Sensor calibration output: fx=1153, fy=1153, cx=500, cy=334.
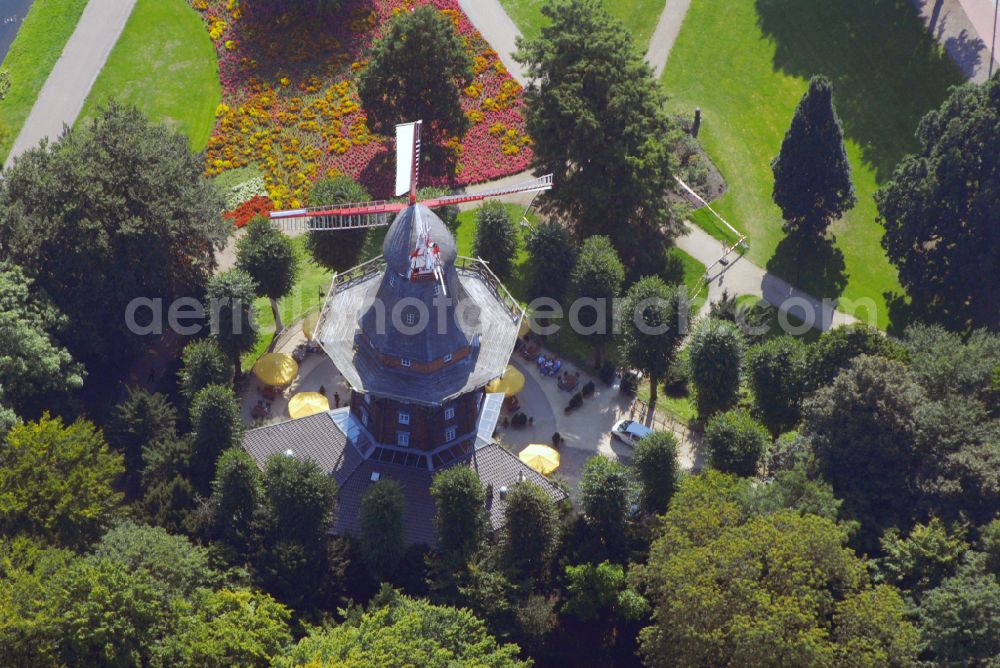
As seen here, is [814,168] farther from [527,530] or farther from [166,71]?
[166,71]

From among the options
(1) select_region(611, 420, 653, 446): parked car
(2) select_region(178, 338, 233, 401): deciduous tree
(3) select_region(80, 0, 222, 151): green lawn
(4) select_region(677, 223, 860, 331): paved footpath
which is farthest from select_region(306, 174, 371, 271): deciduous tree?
(4) select_region(677, 223, 860, 331): paved footpath

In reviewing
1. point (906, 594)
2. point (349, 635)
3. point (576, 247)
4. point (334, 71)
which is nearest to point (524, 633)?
point (349, 635)

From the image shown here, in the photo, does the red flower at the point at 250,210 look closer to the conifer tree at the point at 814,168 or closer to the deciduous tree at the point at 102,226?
the deciduous tree at the point at 102,226

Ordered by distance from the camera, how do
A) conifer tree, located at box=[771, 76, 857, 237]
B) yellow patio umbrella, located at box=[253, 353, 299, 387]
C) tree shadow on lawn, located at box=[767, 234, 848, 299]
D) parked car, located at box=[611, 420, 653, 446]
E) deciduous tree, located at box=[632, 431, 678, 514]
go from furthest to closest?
tree shadow on lawn, located at box=[767, 234, 848, 299], conifer tree, located at box=[771, 76, 857, 237], yellow patio umbrella, located at box=[253, 353, 299, 387], parked car, located at box=[611, 420, 653, 446], deciduous tree, located at box=[632, 431, 678, 514]

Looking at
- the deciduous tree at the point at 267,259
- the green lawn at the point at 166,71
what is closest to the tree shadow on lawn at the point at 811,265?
the deciduous tree at the point at 267,259

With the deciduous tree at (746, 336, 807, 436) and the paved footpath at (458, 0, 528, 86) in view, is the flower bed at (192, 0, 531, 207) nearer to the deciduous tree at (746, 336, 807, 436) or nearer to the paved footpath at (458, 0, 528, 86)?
the paved footpath at (458, 0, 528, 86)

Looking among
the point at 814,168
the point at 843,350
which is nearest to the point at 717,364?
the point at 843,350
